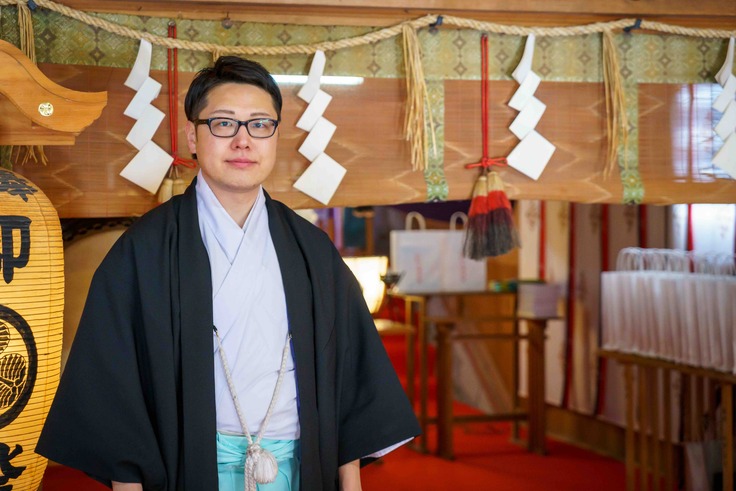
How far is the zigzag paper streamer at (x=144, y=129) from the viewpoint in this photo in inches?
99.7

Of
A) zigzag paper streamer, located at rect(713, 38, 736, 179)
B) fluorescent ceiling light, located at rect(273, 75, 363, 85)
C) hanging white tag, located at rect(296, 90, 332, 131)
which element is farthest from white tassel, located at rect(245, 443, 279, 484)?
zigzag paper streamer, located at rect(713, 38, 736, 179)

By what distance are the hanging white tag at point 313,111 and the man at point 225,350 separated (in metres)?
0.60

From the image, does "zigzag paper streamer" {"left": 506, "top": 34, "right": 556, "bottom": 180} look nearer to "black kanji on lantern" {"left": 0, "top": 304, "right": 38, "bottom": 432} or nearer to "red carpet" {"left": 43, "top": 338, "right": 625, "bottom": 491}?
"black kanji on lantern" {"left": 0, "top": 304, "right": 38, "bottom": 432}

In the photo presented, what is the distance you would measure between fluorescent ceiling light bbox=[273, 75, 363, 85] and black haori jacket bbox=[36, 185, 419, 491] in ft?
2.46

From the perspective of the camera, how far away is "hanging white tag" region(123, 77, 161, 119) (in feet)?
8.30

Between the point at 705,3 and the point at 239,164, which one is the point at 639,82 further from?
the point at 239,164

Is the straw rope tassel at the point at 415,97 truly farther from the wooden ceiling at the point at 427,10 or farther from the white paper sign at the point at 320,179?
the white paper sign at the point at 320,179

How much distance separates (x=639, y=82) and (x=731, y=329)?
1.23 metres

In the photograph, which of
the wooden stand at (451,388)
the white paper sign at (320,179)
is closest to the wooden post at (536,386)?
the wooden stand at (451,388)

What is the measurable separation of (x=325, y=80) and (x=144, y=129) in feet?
1.90

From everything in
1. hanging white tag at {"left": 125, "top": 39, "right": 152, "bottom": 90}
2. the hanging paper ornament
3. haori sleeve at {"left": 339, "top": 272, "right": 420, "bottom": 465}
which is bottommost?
haori sleeve at {"left": 339, "top": 272, "right": 420, "bottom": 465}

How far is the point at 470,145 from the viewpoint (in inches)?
111

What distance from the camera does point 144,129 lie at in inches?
100

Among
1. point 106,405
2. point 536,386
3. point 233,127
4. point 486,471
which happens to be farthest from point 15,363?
point 536,386
